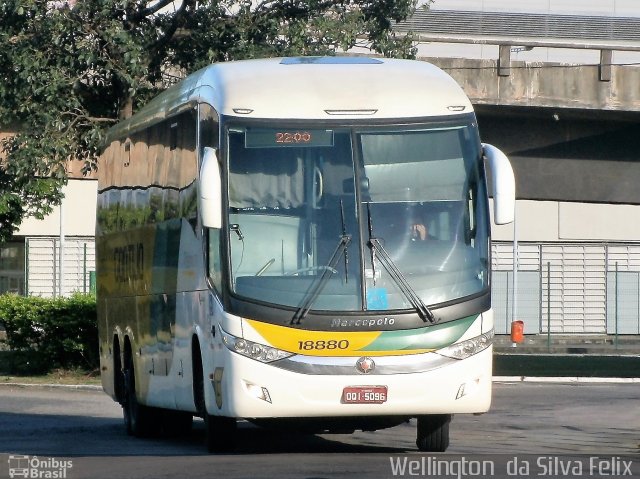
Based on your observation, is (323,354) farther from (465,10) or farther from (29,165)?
(465,10)

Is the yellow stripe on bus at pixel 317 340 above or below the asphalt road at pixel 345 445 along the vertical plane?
above

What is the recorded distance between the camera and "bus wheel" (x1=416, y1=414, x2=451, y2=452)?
1338 centimetres

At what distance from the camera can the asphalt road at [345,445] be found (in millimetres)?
11477

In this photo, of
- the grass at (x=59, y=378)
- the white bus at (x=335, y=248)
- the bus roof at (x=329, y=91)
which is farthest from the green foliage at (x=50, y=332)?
the bus roof at (x=329, y=91)

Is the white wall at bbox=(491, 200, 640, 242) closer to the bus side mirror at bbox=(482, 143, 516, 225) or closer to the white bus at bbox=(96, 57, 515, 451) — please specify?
the white bus at bbox=(96, 57, 515, 451)

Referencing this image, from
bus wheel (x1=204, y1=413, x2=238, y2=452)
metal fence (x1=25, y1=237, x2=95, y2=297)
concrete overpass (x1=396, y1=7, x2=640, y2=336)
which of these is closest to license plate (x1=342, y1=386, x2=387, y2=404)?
bus wheel (x1=204, y1=413, x2=238, y2=452)

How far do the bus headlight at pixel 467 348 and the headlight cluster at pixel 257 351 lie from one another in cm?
131

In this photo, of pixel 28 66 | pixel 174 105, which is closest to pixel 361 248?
pixel 174 105

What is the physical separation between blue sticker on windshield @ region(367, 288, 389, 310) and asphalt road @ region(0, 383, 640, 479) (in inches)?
49.1

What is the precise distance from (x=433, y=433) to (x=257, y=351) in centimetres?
212

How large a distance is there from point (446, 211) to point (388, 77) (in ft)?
4.65

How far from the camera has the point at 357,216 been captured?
12.7 m

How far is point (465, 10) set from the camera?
47656 mm

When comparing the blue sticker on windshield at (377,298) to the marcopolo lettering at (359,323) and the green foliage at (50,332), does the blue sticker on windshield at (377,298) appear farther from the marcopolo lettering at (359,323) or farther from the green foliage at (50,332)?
the green foliage at (50,332)
